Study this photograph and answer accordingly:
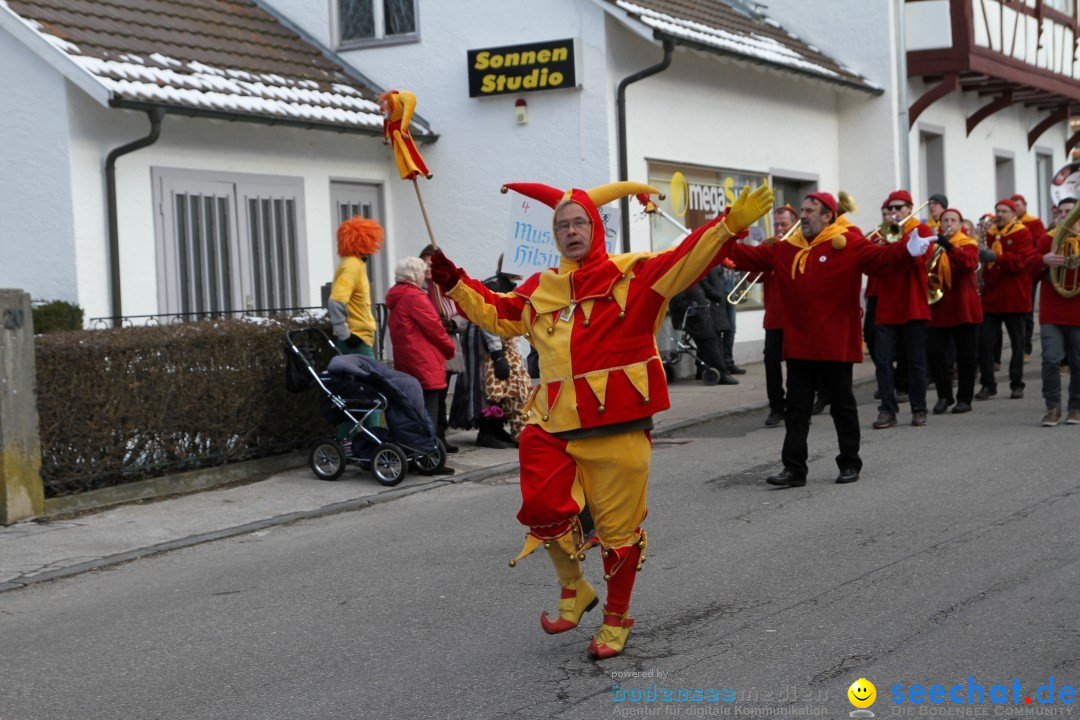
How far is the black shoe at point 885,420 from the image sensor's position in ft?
40.0

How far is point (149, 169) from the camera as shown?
13.1 metres

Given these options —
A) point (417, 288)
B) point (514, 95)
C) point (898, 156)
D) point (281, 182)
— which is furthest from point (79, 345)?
point (898, 156)

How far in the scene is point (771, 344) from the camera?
1212cm

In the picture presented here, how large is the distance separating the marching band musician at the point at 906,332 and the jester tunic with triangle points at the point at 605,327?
6.94 meters

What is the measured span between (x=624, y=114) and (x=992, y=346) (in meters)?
4.72

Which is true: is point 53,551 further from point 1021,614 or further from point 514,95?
point 514,95

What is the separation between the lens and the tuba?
37.9 feet

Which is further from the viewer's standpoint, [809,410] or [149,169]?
[149,169]

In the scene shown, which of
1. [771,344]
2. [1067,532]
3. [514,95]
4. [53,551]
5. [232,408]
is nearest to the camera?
[1067,532]

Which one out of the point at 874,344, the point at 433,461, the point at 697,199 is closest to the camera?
the point at 433,461

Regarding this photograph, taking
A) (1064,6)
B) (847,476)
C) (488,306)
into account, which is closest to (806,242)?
(847,476)

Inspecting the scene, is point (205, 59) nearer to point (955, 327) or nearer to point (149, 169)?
point (149, 169)

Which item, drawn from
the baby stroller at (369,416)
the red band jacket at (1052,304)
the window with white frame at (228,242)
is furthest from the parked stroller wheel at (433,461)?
the red band jacket at (1052,304)

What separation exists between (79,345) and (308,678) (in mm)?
4622
